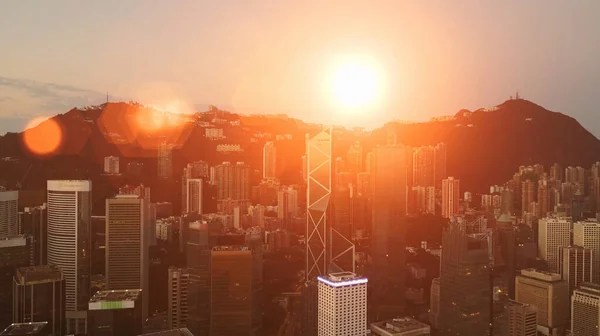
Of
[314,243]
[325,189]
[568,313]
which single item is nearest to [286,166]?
[325,189]

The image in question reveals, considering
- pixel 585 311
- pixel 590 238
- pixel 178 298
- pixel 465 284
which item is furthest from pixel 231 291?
pixel 590 238

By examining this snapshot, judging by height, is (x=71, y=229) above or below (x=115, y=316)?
above

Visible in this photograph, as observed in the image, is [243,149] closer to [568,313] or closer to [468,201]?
[468,201]

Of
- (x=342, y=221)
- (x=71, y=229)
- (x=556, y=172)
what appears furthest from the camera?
(x=556, y=172)

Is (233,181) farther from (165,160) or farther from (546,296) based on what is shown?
(546,296)

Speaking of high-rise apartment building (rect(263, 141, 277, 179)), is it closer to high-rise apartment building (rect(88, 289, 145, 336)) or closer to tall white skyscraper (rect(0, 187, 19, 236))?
high-rise apartment building (rect(88, 289, 145, 336))

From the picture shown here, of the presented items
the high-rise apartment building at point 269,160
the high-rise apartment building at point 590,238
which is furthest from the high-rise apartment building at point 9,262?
the high-rise apartment building at point 590,238
